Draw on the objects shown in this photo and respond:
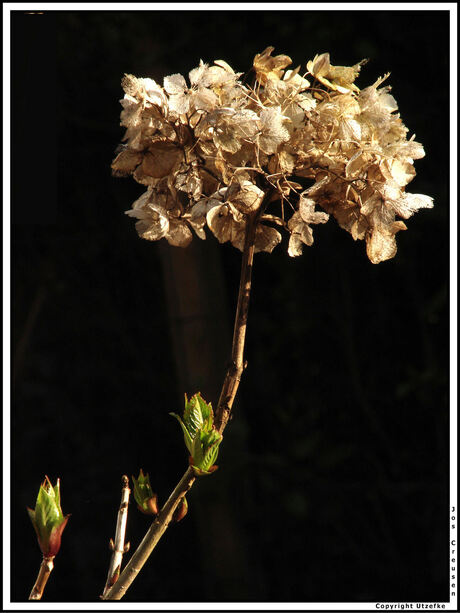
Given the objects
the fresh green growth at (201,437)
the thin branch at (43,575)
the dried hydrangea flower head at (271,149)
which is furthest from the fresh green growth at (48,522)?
the dried hydrangea flower head at (271,149)

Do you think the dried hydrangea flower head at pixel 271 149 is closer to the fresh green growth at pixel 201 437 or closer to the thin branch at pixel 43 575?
the fresh green growth at pixel 201 437

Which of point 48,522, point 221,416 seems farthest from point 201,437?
point 48,522

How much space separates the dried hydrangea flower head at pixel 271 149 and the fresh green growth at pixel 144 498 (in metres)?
0.24

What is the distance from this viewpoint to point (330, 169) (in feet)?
2.11

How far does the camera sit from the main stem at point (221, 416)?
65 cm

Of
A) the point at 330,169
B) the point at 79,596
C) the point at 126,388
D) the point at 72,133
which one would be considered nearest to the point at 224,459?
the point at 126,388

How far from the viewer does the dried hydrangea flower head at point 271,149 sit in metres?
0.62

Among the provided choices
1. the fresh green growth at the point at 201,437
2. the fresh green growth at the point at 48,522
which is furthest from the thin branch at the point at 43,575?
the fresh green growth at the point at 201,437

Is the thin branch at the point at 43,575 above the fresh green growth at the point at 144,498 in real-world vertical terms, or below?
below

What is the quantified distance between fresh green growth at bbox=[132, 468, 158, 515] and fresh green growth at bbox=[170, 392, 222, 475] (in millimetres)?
67

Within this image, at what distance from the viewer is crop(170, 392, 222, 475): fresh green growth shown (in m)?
0.63

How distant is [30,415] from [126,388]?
0.81ft

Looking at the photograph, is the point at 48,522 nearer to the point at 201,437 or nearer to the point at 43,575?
the point at 43,575

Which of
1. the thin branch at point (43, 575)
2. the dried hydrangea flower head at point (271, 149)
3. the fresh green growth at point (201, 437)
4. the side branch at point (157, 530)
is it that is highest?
the dried hydrangea flower head at point (271, 149)
